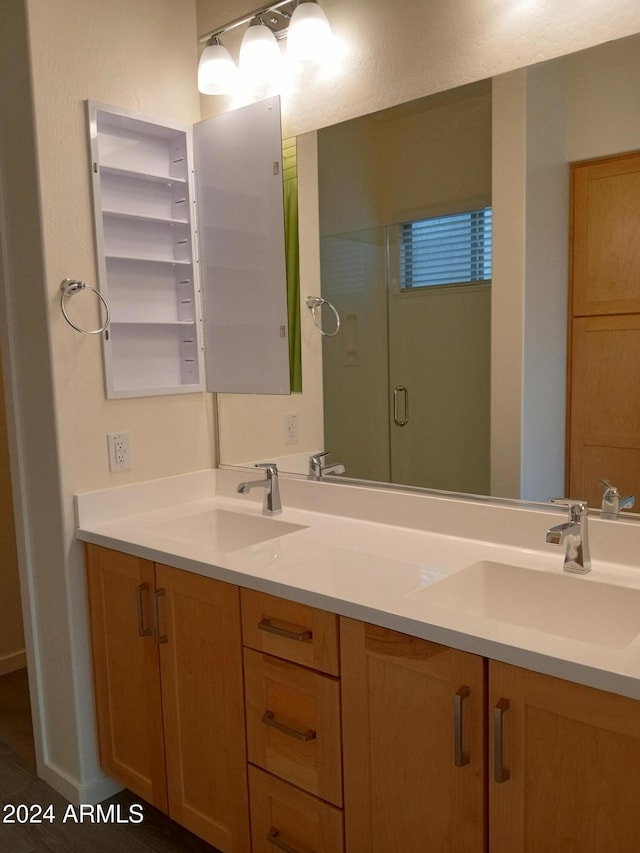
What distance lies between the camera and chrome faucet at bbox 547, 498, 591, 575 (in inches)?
60.6

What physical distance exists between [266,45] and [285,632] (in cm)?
174

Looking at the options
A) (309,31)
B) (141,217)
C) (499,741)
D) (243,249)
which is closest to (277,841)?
(499,741)

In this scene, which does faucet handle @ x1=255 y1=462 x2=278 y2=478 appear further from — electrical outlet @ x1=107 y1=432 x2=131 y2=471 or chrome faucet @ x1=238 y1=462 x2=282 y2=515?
electrical outlet @ x1=107 y1=432 x2=131 y2=471

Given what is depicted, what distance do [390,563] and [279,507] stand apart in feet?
2.22

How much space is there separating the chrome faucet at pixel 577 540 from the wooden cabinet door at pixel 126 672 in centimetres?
107

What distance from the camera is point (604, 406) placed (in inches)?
64.1

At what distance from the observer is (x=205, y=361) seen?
2521 millimetres

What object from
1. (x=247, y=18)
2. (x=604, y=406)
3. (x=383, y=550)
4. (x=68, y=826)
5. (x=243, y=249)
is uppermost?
(x=247, y=18)

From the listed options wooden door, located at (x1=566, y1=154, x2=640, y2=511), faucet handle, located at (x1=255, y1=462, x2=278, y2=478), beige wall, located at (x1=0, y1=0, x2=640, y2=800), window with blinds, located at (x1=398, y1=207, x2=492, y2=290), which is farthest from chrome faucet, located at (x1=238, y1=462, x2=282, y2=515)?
wooden door, located at (x1=566, y1=154, x2=640, y2=511)

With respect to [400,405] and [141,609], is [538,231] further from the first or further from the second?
[141,609]

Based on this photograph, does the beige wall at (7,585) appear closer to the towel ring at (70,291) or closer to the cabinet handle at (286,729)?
the towel ring at (70,291)

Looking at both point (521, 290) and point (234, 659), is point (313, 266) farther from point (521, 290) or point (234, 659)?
point (234, 659)

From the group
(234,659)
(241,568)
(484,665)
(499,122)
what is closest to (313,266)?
(499,122)

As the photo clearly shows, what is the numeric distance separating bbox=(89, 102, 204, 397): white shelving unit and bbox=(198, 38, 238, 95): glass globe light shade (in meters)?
0.17
